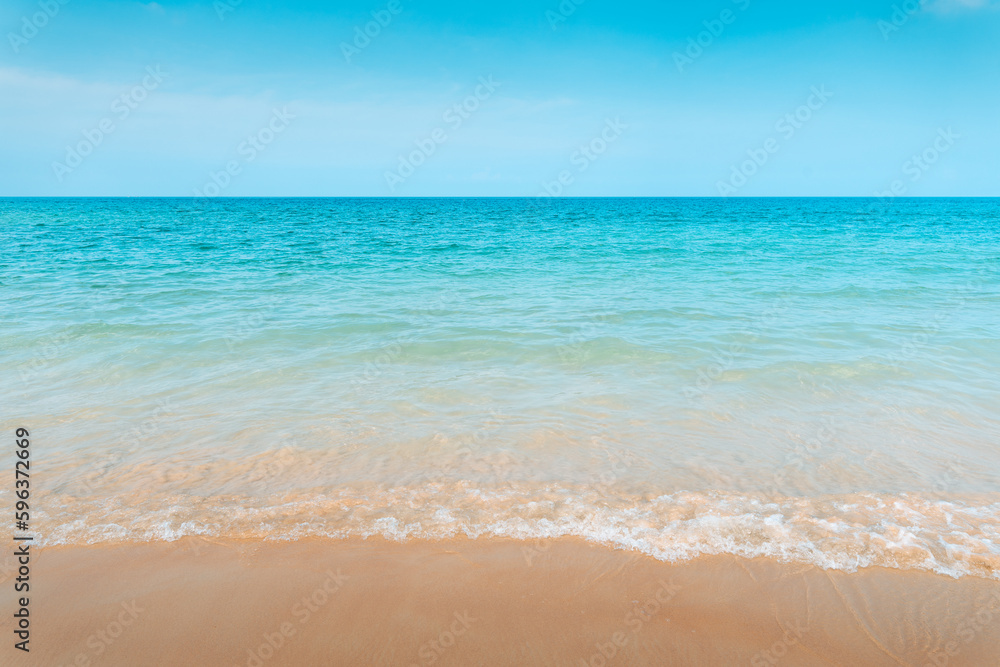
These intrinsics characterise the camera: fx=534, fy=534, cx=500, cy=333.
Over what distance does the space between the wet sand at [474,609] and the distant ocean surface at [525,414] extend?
23 centimetres

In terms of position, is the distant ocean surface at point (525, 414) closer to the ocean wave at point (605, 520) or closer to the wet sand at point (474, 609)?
the ocean wave at point (605, 520)

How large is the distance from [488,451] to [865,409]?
4549 millimetres

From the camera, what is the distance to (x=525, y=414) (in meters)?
6.18

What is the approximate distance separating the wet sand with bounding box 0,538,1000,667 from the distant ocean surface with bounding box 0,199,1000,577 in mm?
231

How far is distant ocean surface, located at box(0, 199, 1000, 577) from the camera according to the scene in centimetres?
410

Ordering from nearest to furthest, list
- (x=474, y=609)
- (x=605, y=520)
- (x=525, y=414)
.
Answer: (x=474, y=609) → (x=605, y=520) → (x=525, y=414)

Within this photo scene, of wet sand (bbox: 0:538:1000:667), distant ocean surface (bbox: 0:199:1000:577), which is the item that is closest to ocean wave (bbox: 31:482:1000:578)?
distant ocean surface (bbox: 0:199:1000:577)

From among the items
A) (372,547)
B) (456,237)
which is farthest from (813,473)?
(456,237)

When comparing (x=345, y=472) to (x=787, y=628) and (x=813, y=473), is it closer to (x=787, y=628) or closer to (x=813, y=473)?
(x=787, y=628)

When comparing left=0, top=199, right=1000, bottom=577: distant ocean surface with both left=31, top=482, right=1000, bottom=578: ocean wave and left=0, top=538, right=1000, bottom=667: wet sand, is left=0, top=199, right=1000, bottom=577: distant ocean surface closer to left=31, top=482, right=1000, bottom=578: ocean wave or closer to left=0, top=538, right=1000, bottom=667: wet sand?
left=31, top=482, right=1000, bottom=578: ocean wave

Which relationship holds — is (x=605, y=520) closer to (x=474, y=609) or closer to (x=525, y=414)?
(x=474, y=609)

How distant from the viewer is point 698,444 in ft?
17.8

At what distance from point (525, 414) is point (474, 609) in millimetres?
3069

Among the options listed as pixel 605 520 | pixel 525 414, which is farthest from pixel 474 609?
pixel 525 414
